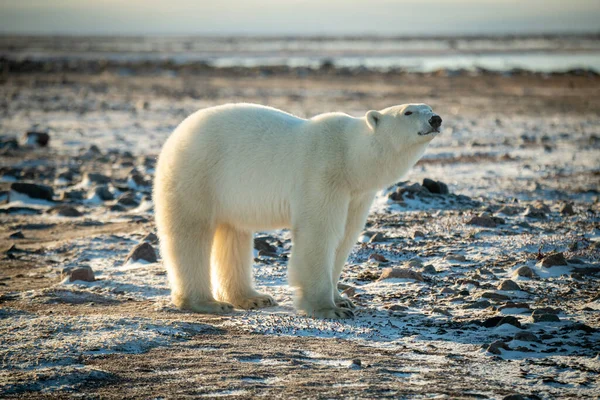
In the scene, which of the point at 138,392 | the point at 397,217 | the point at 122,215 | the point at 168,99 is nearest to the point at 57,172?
the point at 122,215

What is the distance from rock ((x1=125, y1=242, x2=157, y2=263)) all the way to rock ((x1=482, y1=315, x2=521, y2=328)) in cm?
398

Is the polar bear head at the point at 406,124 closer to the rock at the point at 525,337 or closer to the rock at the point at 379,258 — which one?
the rock at the point at 525,337

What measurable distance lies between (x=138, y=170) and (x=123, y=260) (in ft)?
18.1

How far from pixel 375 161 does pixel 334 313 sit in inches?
52.5

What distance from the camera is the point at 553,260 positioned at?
24.8 feet

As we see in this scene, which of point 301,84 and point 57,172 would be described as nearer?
point 57,172

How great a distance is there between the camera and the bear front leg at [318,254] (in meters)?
6.38

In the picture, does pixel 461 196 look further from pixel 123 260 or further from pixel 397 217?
pixel 123 260

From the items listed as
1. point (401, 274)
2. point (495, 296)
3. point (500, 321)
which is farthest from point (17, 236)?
point (500, 321)

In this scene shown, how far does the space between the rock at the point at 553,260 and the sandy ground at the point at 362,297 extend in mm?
14

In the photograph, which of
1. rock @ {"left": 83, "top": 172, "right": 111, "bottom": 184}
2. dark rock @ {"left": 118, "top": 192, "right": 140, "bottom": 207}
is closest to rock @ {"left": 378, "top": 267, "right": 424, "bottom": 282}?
dark rock @ {"left": 118, "top": 192, "right": 140, "bottom": 207}

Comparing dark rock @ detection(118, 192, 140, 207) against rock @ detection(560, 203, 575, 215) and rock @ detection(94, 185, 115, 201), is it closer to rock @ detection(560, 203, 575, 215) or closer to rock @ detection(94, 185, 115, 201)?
rock @ detection(94, 185, 115, 201)

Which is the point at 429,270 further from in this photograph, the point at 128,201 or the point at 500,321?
the point at 128,201

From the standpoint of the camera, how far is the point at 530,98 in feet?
88.3
